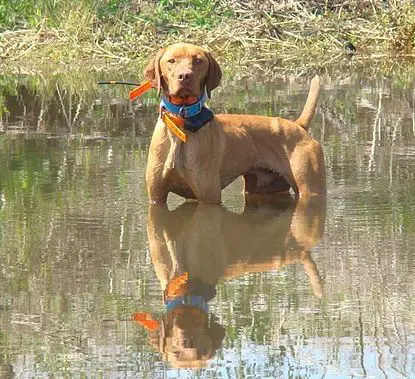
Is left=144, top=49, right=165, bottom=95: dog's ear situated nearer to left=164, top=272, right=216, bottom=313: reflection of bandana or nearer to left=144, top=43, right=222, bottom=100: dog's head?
left=144, top=43, right=222, bottom=100: dog's head

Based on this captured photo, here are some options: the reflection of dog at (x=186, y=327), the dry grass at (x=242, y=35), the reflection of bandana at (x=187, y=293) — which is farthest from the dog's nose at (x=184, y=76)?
the dry grass at (x=242, y=35)

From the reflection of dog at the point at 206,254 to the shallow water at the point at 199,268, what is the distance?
1cm

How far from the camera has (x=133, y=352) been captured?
16.5 feet

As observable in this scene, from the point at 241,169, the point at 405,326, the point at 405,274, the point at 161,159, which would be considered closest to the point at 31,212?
the point at 161,159

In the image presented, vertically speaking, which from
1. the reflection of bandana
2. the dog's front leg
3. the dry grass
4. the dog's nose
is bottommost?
the reflection of bandana

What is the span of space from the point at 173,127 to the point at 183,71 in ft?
1.16

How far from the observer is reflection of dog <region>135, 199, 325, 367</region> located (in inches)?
207

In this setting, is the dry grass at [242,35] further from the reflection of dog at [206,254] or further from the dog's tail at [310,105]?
the reflection of dog at [206,254]

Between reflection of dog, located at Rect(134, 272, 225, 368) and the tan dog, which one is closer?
reflection of dog, located at Rect(134, 272, 225, 368)

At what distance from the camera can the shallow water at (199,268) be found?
5000mm

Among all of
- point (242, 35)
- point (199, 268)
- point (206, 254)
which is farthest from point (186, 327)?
point (242, 35)

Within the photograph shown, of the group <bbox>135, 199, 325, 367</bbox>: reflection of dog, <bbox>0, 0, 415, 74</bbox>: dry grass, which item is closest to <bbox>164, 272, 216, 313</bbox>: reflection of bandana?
<bbox>135, 199, 325, 367</bbox>: reflection of dog

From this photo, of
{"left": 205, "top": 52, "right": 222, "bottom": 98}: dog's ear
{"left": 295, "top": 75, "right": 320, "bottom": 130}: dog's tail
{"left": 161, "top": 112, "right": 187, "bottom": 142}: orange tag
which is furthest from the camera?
{"left": 295, "top": 75, "right": 320, "bottom": 130}: dog's tail

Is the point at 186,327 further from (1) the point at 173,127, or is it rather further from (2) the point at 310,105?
(2) the point at 310,105
